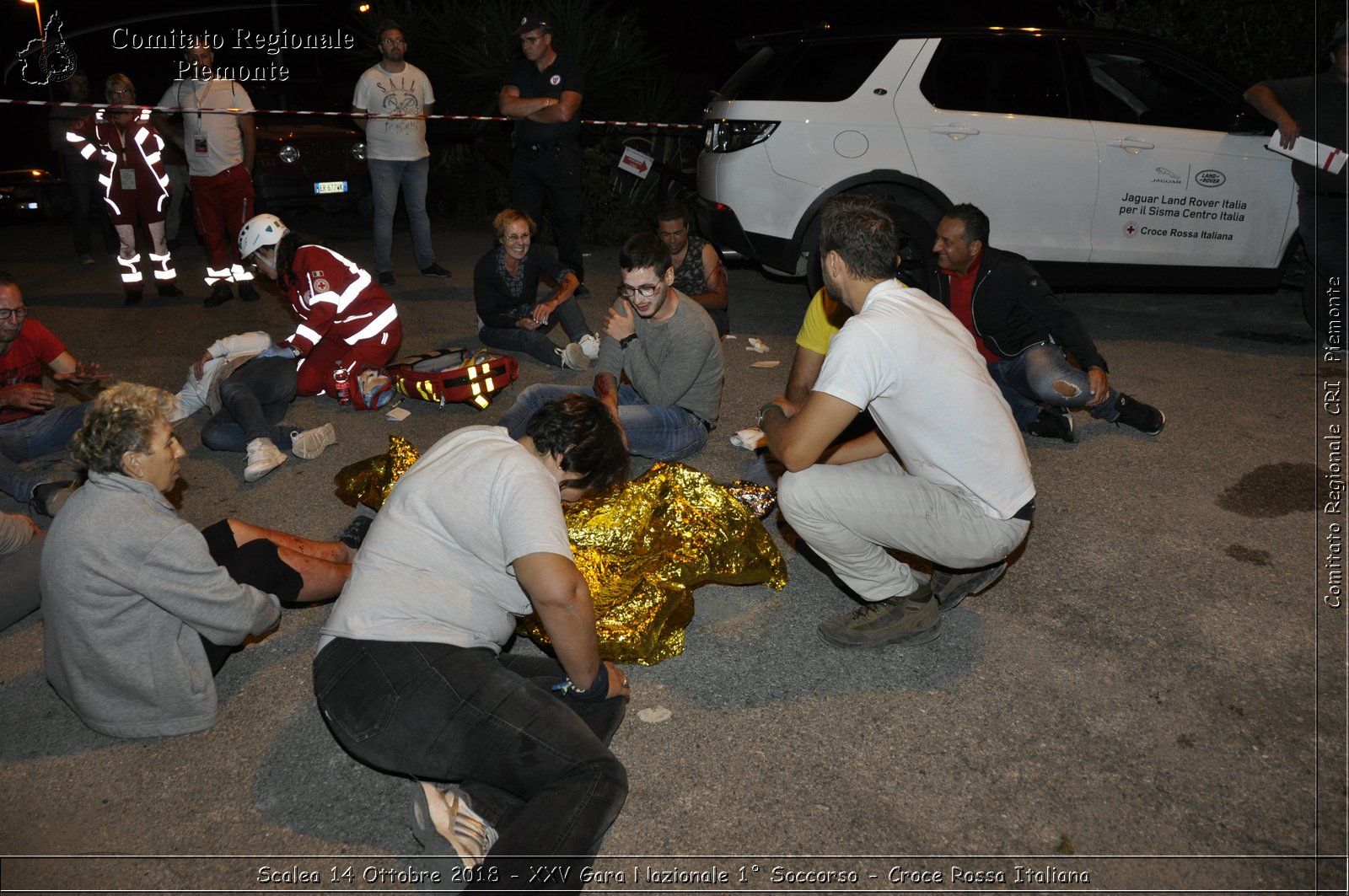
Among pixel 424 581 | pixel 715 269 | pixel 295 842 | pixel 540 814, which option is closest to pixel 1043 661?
pixel 540 814

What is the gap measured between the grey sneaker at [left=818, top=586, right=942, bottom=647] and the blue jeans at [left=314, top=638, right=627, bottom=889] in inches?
50.7

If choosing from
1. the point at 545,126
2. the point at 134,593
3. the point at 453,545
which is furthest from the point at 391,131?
the point at 453,545

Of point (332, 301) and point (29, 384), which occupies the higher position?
point (332, 301)


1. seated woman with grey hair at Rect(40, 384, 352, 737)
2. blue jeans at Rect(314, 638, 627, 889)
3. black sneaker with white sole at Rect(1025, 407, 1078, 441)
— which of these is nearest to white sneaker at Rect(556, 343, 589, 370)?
black sneaker with white sole at Rect(1025, 407, 1078, 441)

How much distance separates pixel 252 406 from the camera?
16.8ft

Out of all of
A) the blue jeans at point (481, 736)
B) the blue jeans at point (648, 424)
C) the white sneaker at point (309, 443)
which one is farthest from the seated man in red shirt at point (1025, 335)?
the blue jeans at point (481, 736)

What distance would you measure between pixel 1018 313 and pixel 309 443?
398cm

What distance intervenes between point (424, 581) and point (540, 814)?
2.34ft

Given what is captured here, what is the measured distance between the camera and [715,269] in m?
6.26

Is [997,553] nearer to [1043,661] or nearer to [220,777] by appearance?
[1043,661]

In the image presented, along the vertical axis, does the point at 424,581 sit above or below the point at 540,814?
above

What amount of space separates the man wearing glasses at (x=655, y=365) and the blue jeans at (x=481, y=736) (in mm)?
2093

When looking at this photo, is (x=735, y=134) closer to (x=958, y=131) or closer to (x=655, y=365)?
(x=958, y=131)

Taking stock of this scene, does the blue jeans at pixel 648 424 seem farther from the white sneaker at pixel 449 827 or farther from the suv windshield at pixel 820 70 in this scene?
the suv windshield at pixel 820 70
